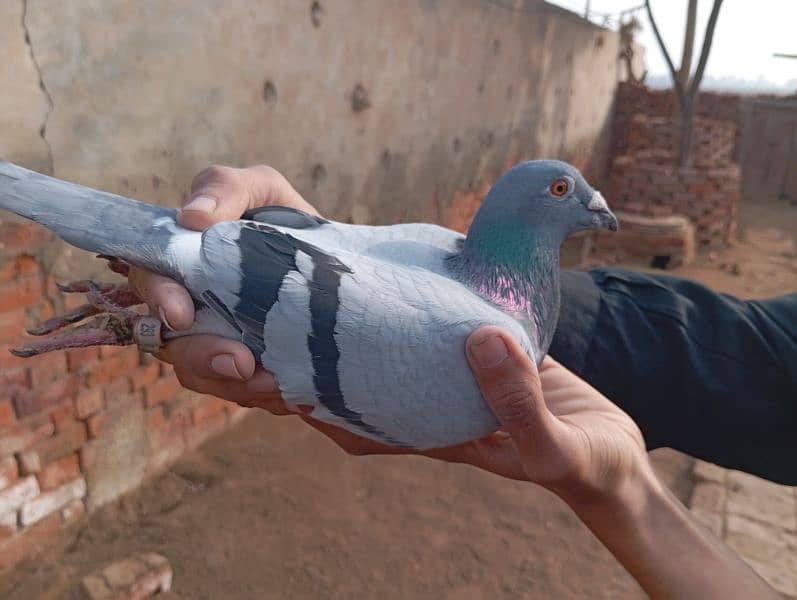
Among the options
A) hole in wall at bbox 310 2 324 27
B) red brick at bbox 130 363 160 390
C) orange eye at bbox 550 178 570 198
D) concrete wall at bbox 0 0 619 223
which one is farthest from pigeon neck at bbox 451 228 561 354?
hole in wall at bbox 310 2 324 27

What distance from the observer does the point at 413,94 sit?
5.07 metres

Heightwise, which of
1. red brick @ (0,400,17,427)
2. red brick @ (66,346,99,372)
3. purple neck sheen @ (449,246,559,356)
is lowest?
red brick @ (0,400,17,427)

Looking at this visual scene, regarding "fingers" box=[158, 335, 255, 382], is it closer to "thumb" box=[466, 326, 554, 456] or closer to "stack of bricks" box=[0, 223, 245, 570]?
"thumb" box=[466, 326, 554, 456]

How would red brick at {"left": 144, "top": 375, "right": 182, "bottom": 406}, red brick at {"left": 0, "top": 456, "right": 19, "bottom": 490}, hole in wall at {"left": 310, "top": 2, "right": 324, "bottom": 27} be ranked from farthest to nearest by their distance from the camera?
hole in wall at {"left": 310, "top": 2, "right": 324, "bottom": 27} < red brick at {"left": 144, "top": 375, "right": 182, "bottom": 406} < red brick at {"left": 0, "top": 456, "right": 19, "bottom": 490}

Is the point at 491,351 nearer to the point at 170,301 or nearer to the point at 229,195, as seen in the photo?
the point at 170,301

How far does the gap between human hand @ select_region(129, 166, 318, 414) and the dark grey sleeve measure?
3.41 feet

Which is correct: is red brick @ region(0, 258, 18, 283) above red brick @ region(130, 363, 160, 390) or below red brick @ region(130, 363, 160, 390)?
above

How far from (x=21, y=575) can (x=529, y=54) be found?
6.85m

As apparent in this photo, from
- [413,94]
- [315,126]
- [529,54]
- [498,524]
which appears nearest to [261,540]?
[498,524]

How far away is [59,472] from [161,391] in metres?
0.61

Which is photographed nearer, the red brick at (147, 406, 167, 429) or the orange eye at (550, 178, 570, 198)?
the orange eye at (550, 178, 570, 198)

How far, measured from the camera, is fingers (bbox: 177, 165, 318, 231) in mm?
1581

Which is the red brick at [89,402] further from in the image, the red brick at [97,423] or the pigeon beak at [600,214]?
the pigeon beak at [600,214]

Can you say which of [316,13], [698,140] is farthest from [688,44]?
[316,13]
